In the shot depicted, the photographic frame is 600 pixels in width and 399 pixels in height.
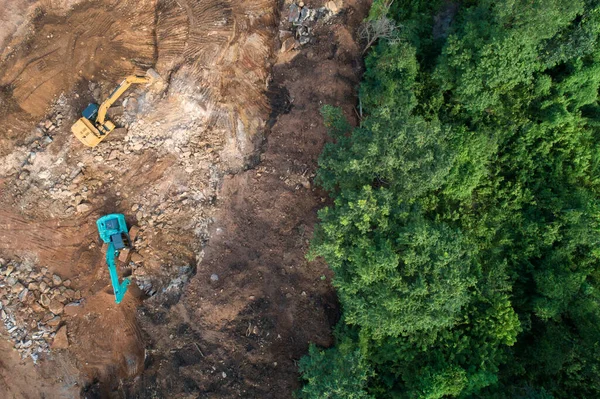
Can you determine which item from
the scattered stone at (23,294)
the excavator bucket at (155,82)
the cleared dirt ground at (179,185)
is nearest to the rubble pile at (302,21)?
A: the cleared dirt ground at (179,185)

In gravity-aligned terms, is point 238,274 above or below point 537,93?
below

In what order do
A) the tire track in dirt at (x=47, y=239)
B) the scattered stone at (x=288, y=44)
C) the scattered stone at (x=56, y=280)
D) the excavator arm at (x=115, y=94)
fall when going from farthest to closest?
1. the tire track in dirt at (x=47, y=239)
2. the scattered stone at (x=56, y=280)
3. the excavator arm at (x=115, y=94)
4. the scattered stone at (x=288, y=44)

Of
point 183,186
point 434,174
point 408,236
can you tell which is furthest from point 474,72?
point 183,186

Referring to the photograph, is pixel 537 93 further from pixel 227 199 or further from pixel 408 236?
pixel 227 199

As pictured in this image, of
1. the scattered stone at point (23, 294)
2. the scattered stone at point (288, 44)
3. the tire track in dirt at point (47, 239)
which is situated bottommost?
the scattered stone at point (23, 294)

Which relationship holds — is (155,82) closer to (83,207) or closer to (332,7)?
(83,207)

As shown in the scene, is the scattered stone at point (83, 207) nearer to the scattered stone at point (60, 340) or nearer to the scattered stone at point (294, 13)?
the scattered stone at point (60, 340)

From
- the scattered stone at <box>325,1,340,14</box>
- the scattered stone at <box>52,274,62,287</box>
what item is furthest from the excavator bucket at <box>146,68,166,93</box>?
the scattered stone at <box>52,274,62,287</box>
